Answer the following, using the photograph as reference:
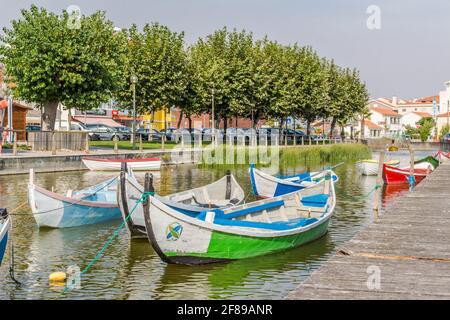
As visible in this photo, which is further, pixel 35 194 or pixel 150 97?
pixel 150 97

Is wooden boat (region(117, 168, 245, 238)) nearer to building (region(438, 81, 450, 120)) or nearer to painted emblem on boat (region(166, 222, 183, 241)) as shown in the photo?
painted emblem on boat (region(166, 222, 183, 241))

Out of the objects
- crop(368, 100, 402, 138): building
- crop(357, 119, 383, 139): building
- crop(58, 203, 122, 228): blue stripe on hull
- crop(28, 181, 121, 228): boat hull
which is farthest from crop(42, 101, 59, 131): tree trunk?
crop(368, 100, 402, 138): building

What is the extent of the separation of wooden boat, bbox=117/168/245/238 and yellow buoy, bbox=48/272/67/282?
265cm

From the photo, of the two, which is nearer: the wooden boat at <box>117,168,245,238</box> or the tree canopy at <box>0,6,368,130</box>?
the wooden boat at <box>117,168,245,238</box>

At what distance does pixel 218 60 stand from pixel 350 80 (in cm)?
3191

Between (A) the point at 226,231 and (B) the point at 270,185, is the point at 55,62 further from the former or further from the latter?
(A) the point at 226,231

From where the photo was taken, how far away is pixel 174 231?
14.0 metres

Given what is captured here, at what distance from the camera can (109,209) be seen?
20688 mm

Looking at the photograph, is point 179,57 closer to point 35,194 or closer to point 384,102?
point 35,194

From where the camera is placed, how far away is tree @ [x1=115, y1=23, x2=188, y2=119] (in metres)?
58.5

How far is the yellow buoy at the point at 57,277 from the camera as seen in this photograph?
13.5m

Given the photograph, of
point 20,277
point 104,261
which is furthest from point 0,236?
point 104,261

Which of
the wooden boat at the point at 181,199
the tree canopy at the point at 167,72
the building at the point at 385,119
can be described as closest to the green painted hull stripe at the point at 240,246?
the wooden boat at the point at 181,199
